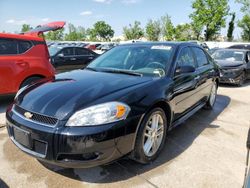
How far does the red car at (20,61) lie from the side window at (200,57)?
10.4 feet

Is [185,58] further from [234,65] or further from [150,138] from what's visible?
[234,65]

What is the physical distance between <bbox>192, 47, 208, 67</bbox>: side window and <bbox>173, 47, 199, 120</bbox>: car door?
267 millimetres

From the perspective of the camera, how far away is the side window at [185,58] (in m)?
3.96

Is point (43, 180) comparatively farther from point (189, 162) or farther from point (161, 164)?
point (189, 162)

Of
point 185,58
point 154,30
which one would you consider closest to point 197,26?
point 154,30

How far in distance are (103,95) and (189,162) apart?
150cm

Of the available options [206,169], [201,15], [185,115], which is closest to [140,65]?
[185,115]

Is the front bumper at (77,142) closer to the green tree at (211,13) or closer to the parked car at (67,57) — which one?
the parked car at (67,57)

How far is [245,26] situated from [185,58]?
41268mm

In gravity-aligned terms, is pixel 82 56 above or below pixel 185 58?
below

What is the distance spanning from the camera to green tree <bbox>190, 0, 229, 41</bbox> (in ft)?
120

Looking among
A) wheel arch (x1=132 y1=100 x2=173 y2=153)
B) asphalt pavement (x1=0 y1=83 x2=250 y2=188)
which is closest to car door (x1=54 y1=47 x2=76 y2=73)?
asphalt pavement (x1=0 y1=83 x2=250 y2=188)

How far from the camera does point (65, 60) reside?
10648mm

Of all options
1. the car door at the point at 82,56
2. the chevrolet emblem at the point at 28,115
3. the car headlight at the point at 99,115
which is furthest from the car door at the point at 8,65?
the car door at the point at 82,56
